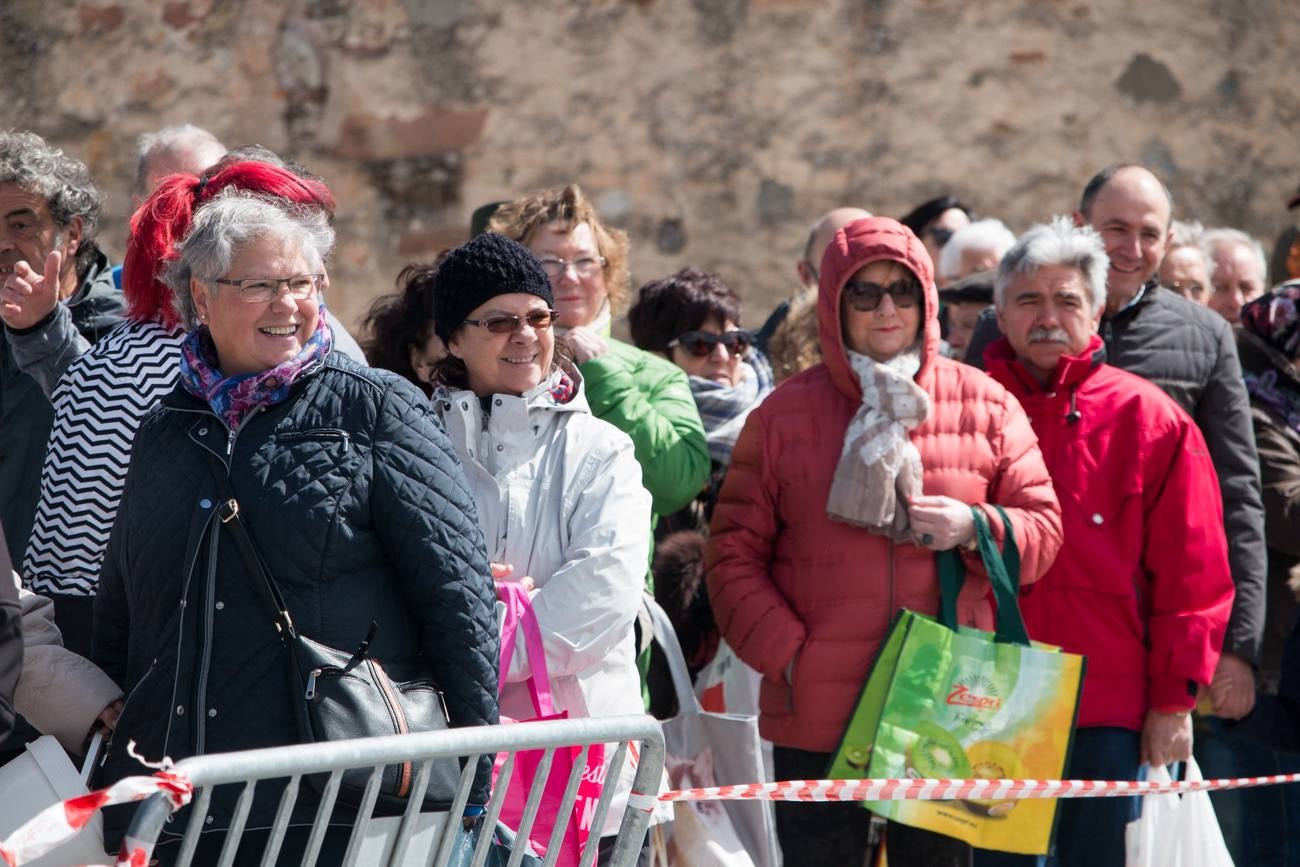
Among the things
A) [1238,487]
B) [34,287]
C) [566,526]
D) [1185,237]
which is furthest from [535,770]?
[1185,237]

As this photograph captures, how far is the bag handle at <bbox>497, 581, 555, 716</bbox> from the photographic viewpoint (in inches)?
120

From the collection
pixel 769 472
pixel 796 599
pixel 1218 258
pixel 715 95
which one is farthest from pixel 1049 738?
pixel 715 95

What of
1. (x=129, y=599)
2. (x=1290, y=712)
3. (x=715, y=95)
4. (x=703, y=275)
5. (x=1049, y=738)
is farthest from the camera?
(x=715, y=95)

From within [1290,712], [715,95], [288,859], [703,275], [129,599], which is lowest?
[1290,712]

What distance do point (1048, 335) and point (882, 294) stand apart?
1.74ft

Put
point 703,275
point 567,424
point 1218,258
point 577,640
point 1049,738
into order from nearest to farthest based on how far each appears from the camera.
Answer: point 577,640, point 567,424, point 1049,738, point 703,275, point 1218,258

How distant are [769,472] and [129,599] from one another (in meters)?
1.67

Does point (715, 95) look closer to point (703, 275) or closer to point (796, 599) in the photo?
point (703, 275)

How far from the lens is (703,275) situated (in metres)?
4.86

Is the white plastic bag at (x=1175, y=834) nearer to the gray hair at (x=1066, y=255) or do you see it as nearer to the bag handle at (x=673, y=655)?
the bag handle at (x=673, y=655)

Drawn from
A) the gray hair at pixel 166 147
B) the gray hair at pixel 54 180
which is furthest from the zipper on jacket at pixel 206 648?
the gray hair at pixel 166 147

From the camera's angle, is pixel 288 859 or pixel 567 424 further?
pixel 567 424

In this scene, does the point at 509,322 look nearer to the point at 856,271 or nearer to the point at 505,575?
the point at 505,575

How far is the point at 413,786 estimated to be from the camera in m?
2.46
